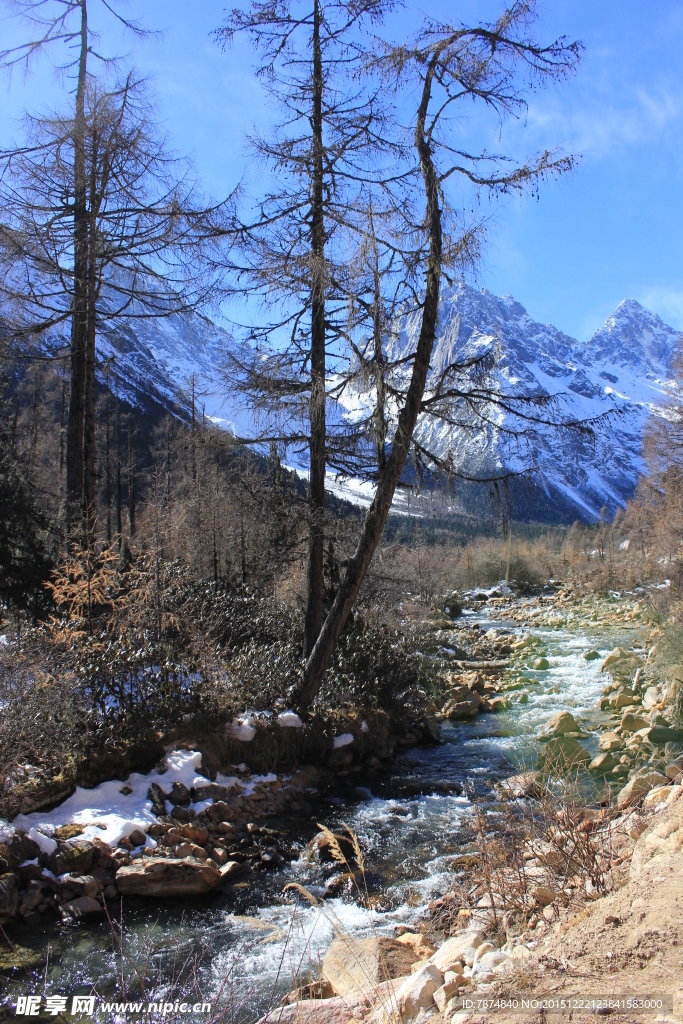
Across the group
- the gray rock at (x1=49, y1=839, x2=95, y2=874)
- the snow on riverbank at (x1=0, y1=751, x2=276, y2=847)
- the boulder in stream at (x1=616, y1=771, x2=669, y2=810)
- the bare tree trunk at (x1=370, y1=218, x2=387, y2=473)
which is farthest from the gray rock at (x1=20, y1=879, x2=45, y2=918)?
the bare tree trunk at (x1=370, y1=218, x2=387, y2=473)

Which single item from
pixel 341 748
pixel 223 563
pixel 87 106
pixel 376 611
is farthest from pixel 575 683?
pixel 87 106

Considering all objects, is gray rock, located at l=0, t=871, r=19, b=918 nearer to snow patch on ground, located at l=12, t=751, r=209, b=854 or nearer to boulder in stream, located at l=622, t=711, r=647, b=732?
snow patch on ground, located at l=12, t=751, r=209, b=854

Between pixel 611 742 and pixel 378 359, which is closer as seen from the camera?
pixel 378 359

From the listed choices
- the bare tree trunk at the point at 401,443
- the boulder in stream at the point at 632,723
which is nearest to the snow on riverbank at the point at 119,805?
the bare tree trunk at the point at 401,443

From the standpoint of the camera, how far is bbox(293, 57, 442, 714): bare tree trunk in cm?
696

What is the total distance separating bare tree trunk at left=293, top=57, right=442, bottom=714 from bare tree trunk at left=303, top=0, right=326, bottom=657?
1268 mm

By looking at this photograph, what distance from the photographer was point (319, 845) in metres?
6.10

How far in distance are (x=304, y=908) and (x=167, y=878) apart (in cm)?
122

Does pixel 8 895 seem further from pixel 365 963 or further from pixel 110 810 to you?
pixel 365 963

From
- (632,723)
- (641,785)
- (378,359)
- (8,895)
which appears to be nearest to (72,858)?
(8,895)

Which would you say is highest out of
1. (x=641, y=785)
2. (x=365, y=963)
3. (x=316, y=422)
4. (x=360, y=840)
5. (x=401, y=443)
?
(x=316, y=422)

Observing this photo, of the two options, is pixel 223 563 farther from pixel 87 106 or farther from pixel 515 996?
pixel 515 996

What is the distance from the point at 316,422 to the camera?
8836 millimetres

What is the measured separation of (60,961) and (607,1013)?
4.13 meters
